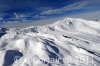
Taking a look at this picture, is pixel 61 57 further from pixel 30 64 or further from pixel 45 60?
pixel 30 64

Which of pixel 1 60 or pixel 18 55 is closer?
pixel 1 60

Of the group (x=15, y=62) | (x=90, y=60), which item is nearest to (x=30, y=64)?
(x=15, y=62)

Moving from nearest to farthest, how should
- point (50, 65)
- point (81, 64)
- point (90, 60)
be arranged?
point (50, 65) < point (81, 64) < point (90, 60)

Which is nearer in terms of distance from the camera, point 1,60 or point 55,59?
point 1,60

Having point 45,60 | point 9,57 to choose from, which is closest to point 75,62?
point 45,60

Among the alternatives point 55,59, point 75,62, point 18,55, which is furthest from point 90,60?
point 18,55

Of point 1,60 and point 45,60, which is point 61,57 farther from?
point 1,60

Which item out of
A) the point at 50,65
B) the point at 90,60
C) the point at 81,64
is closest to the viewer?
the point at 50,65

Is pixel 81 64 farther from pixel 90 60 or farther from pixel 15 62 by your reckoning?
pixel 15 62
